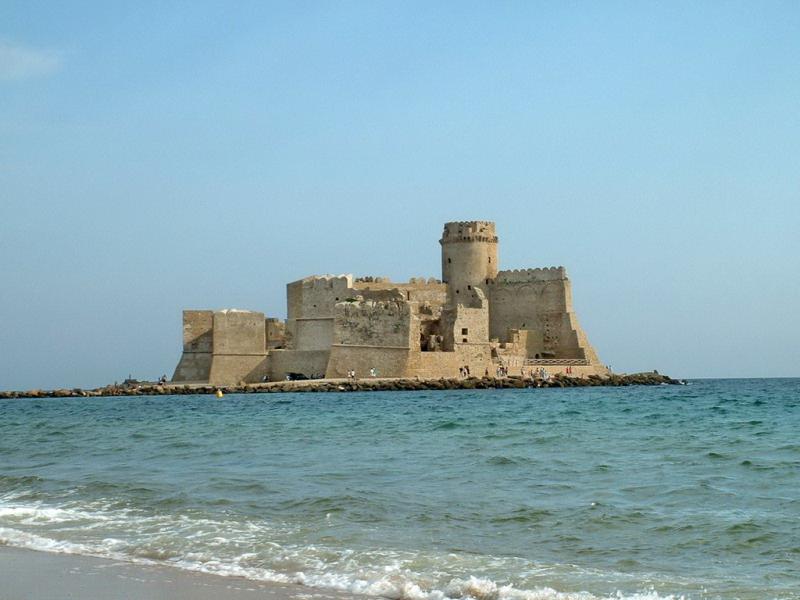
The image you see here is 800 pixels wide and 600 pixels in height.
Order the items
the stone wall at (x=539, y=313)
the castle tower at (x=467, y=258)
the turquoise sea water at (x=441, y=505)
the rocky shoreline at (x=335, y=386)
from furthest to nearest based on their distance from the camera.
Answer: the castle tower at (x=467, y=258), the stone wall at (x=539, y=313), the rocky shoreline at (x=335, y=386), the turquoise sea water at (x=441, y=505)

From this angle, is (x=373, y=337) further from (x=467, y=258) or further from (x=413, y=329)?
(x=467, y=258)

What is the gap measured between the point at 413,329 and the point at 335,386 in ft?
9.79

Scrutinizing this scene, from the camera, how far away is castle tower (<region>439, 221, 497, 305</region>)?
39094 millimetres

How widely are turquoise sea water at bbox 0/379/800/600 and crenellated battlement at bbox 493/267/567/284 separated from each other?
2144cm

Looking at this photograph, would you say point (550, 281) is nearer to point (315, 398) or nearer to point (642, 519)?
point (315, 398)

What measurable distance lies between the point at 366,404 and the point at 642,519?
54.5ft

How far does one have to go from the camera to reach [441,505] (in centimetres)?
883

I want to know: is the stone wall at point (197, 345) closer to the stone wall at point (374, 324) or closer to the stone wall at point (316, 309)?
the stone wall at point (316, 309)

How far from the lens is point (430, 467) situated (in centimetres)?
1133

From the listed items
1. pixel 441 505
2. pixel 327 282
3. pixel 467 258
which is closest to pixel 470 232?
pixel 467 258

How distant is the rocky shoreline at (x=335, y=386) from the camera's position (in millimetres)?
31766

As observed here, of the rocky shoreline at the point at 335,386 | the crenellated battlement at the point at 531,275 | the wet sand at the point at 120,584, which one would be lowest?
the wet sand at the point at 120,584

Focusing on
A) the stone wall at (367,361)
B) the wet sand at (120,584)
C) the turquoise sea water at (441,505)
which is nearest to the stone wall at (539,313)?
the stone wall at (367,361)

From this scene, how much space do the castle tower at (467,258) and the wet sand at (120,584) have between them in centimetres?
3230
